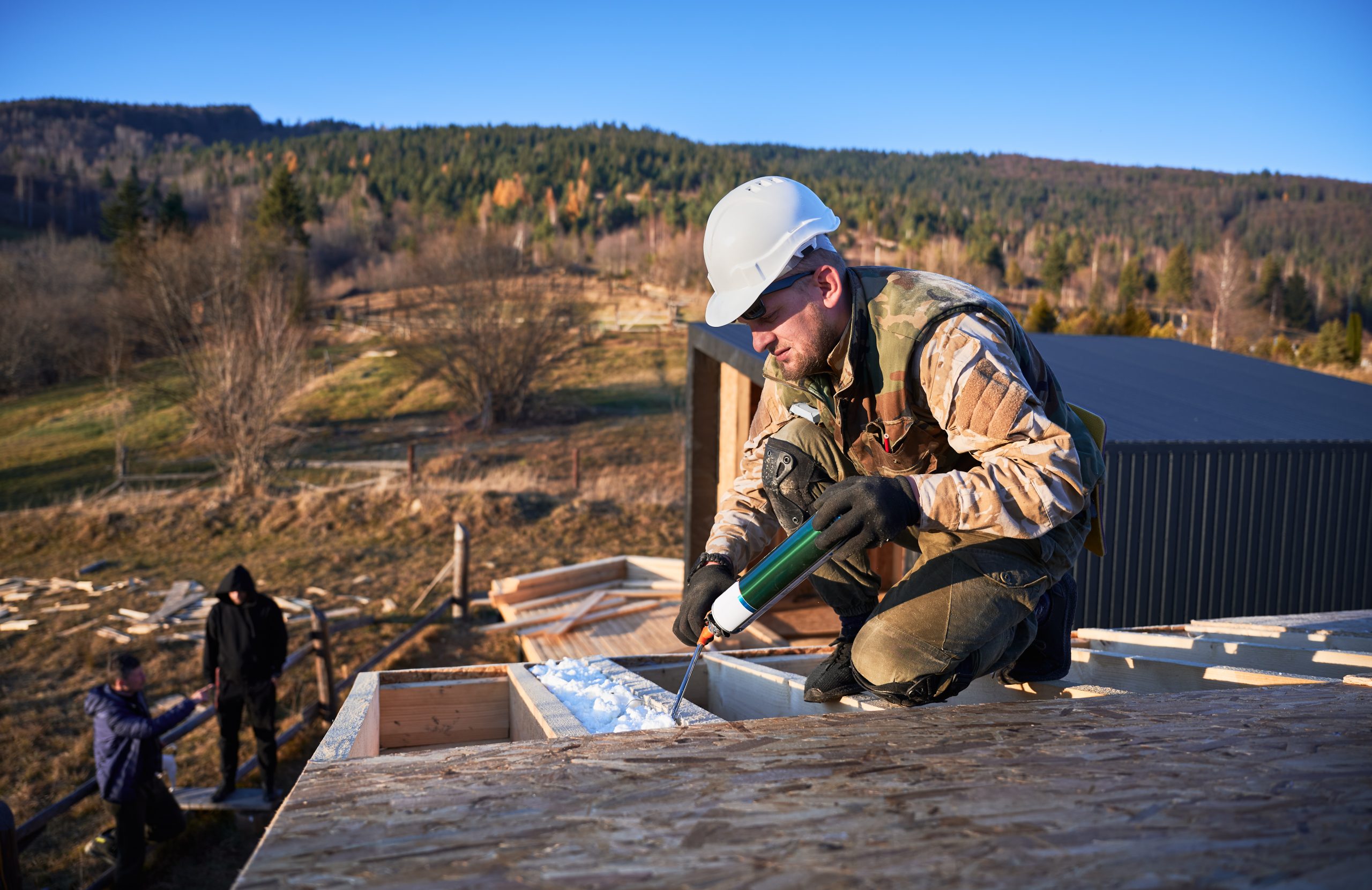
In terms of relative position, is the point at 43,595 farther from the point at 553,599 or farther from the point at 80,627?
the point at 553,599

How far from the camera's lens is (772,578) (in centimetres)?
241

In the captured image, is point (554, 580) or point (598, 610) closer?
point (598, 610)

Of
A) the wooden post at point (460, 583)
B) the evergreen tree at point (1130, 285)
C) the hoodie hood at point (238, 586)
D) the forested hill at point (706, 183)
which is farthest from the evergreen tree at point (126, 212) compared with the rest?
the evergreen tree at point (1130, 285)

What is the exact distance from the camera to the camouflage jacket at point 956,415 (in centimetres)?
228

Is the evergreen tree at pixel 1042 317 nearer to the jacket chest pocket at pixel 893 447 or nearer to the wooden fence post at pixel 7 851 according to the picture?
the jacket chest pocket at pixel 893 447

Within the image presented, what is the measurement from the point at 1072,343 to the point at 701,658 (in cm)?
937

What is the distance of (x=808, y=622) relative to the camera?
8.69 metres

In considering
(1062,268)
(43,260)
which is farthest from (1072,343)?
(1062,268)

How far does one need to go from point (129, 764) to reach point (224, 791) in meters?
1.37

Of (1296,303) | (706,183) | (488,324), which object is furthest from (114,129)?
(1296,303)

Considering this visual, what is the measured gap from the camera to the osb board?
127 cm

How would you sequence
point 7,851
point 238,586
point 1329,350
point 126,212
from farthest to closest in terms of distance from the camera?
point 126,212 < point 1329,350 < point 238,586 < point 7,851

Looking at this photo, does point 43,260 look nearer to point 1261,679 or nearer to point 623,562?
point 623,562

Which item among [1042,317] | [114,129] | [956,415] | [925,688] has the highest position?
[114,129]
